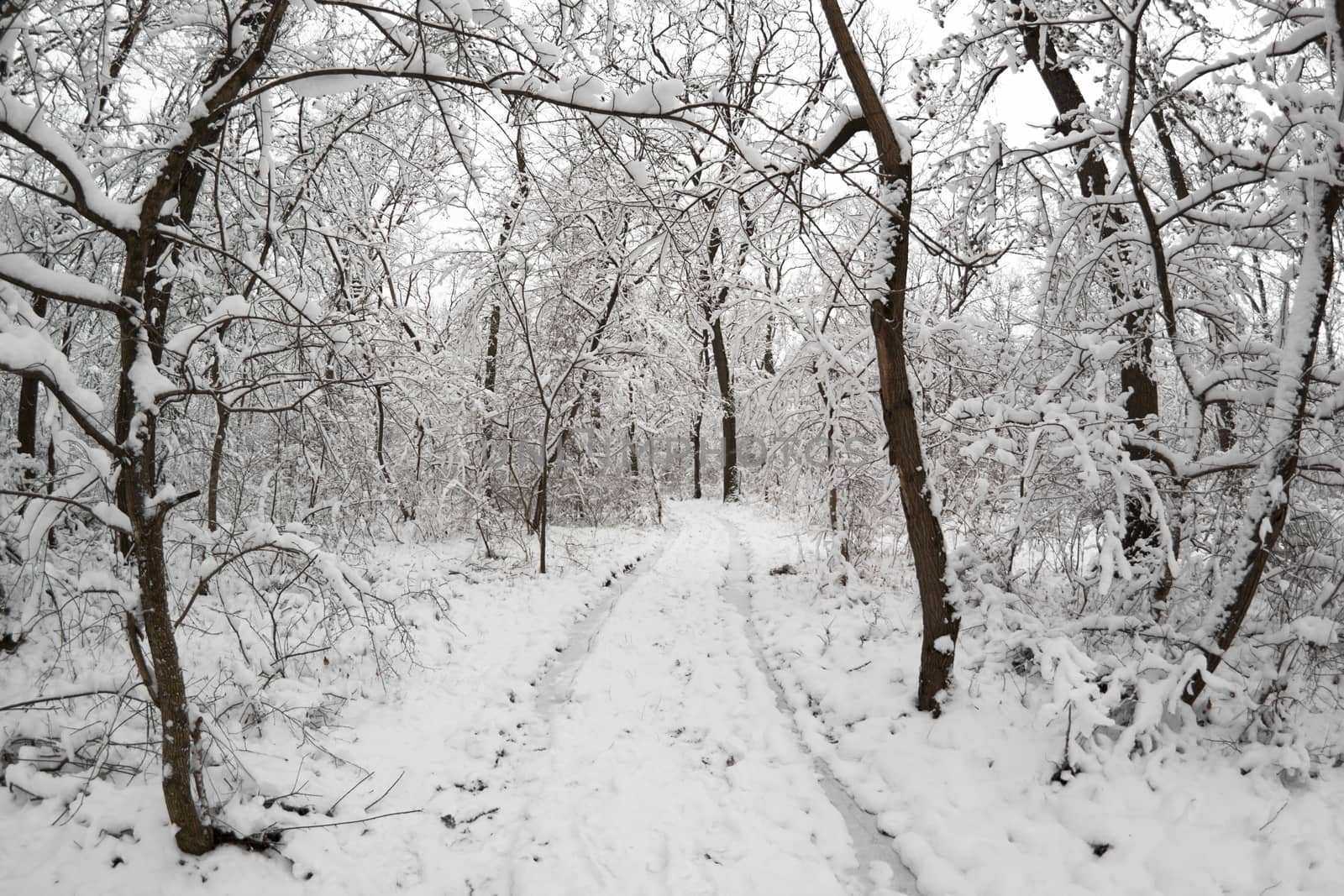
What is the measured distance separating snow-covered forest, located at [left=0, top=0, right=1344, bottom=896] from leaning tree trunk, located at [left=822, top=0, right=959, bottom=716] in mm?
33

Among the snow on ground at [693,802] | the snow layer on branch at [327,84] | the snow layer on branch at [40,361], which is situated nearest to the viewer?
the snow layer on branch at [40,361]

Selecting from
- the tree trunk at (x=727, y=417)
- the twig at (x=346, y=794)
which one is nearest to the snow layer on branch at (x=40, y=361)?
the twig at (x=346, y=794)

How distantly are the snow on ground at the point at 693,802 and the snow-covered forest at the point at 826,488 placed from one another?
0.10ft

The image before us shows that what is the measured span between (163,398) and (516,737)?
10.7 ft

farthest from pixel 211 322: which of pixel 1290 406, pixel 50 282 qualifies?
pixel 1290 406

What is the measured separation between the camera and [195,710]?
288 cm

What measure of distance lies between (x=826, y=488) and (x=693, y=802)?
450cm

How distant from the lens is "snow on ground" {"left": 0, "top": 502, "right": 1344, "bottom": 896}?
3016mm

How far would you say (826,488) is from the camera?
7.62 meters

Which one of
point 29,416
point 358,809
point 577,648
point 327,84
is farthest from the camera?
point 577,648

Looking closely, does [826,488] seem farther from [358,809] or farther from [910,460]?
[358,809]

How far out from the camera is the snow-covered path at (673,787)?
3.21 metres

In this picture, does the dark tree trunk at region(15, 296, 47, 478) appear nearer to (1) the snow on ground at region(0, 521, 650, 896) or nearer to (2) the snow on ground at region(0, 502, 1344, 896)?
(2) the snow on ground at region(0, 502, 1344, 896)

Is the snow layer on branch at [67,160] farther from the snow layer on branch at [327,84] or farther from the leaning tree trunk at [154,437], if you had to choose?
the snow layer on branch at [327,84]
